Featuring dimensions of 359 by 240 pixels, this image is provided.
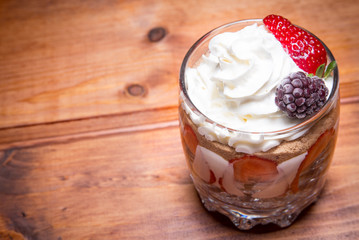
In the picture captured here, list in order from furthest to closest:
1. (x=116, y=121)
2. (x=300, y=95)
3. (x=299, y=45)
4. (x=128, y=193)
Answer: (x=116, y=121)
(x=128, y=193)
(x=299, y=45)
(x=300, y=95)

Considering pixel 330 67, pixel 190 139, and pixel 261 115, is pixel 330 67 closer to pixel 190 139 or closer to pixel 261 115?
pixel 261 115

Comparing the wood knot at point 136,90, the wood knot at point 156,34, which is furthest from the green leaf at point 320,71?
the wood knot at point 156,34

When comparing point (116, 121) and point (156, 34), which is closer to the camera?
point (116, 121)

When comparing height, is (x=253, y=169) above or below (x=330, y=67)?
below

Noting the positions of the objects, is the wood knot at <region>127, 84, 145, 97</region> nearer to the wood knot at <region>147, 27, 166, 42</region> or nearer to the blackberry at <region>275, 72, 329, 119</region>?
the wood knot at <region>147, 27, 166, 42</region>

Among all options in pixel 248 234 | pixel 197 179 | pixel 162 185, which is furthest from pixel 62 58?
pixel 248 234

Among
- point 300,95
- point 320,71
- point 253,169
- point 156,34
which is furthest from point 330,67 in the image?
point 156,34

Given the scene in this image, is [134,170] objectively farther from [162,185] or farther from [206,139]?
[206,139]
